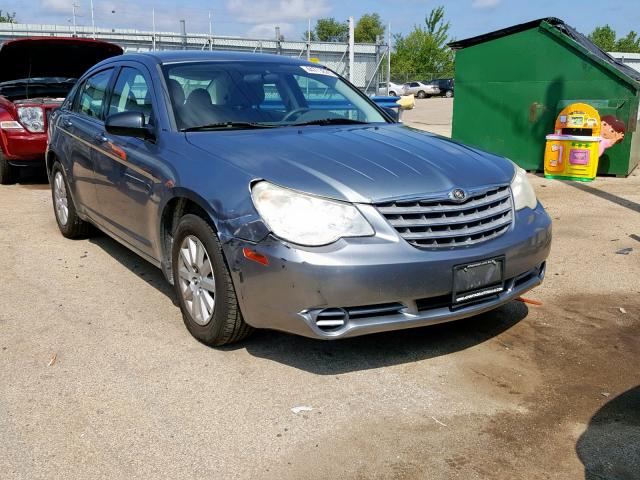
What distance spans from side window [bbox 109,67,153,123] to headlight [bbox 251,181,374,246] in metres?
1.44

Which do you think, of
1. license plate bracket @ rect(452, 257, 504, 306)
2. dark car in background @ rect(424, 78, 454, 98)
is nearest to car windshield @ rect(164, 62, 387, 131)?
license plate bracket @ rect(452, 257, 504, 306)

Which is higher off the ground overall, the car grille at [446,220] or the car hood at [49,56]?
the car hood at [49,56]

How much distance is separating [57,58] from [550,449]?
29.1ft

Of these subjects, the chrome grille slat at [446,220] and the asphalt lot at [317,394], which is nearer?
the asphalt lot at [317,394]

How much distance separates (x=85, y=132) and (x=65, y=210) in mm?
1152

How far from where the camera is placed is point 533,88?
10234 mm

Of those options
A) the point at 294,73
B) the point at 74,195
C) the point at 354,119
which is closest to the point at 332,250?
the point at 354,119

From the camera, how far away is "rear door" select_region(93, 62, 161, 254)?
13.7ft

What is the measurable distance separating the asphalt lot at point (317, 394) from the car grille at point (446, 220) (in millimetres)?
709

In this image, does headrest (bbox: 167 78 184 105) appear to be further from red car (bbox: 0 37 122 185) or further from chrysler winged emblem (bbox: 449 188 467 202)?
red car (bbox: 0 37 122 185)

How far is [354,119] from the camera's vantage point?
4.72 meters

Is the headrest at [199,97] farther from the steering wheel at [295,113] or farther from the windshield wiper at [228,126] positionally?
the steering wheel at [295,113]

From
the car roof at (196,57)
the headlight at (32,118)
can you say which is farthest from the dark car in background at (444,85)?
the car roof at (196,57)

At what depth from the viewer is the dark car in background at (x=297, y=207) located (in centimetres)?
318
